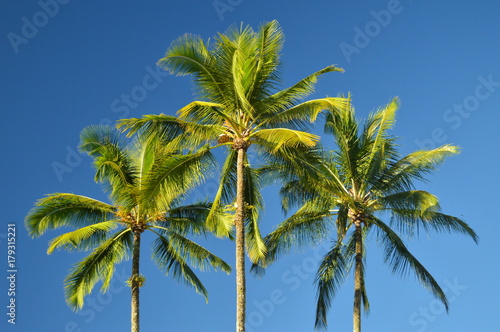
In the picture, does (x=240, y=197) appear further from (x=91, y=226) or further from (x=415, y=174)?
(x=415, y=174)

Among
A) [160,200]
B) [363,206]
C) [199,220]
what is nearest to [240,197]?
[160,200]

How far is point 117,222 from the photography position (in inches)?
973

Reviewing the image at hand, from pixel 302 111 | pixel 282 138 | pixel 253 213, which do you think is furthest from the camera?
pixel 253 213

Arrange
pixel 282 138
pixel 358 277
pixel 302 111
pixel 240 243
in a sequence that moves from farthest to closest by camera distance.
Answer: pixel 358 277, pixel 302 111, pixel 240 243, pixel 282 138

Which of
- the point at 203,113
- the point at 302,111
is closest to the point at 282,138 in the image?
the point at 302,111

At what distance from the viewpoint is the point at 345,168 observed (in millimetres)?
26297

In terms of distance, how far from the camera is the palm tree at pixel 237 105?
2170 centimetres

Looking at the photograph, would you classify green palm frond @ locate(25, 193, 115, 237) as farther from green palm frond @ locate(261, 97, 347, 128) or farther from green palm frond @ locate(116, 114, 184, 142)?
green palm frond @ locate(261, 97, 347, 128)

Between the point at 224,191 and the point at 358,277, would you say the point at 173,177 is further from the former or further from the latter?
the point at 358,277

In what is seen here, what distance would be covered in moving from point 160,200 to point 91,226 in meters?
3.53

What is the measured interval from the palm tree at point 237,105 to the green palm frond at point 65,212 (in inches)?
170

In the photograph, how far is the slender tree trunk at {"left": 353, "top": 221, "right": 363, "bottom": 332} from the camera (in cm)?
2462

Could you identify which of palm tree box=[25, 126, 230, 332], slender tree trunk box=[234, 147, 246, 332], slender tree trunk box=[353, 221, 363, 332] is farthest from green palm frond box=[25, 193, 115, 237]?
slender tree trunk box=[353, 221, 363, 332]

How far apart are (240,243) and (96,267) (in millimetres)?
6032
